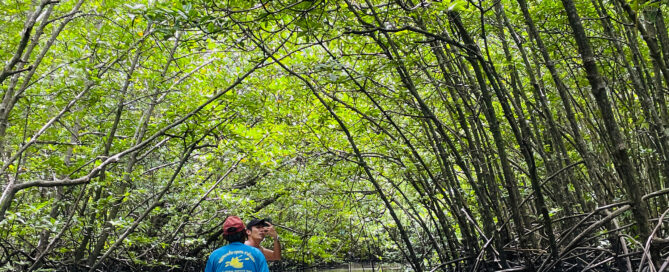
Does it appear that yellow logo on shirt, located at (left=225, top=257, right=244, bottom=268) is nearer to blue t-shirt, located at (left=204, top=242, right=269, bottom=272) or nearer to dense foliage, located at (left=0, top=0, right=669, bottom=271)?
blue t-shirt, located at (left=204, top=242, right=269, bottom=272)

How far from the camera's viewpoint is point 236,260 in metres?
2.67

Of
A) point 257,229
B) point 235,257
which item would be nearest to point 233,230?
point 235,257

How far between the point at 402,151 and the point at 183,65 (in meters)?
2.77

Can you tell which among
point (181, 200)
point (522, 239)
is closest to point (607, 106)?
point (522, 239)

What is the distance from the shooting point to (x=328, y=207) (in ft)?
25.9

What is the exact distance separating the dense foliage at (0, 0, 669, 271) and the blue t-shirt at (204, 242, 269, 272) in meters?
1.01

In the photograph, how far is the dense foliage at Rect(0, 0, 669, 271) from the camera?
2.44 m

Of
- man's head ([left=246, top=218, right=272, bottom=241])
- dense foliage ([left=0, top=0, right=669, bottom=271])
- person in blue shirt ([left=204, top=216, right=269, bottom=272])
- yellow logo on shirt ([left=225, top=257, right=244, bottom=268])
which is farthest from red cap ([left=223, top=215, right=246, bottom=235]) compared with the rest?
dense foliage ([left=0, top=0, right=669, bottom=271])

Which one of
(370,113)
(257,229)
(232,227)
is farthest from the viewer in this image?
(370,113)

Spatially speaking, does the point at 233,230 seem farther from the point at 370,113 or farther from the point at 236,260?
the point at 370,113

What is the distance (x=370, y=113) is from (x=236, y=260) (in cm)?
175

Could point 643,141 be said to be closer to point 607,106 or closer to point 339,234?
point 607,106

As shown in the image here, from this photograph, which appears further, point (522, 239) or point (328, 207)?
point (328, 207)

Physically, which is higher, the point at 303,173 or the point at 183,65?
the point at 183,65
